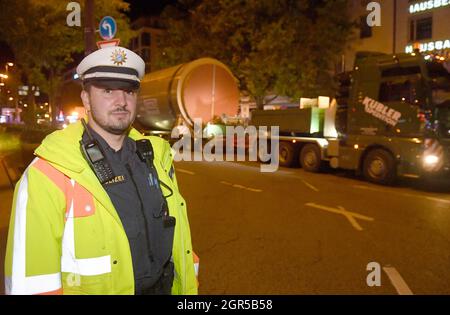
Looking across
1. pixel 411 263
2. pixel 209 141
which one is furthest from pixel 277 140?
pixel 411 263

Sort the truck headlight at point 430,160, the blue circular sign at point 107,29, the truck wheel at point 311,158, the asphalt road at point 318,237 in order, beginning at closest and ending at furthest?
the asphalt road at point 318,237 < the blue circular sign at point 107,29 < the truck headlight at point 430,160 < the truck wheel at point 311,158

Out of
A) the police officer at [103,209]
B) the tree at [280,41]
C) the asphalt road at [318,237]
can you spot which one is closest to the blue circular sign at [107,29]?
the asphalt road at [318,237]

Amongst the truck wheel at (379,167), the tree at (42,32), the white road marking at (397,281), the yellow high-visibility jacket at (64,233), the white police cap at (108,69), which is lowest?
the white road marking at (397,281)

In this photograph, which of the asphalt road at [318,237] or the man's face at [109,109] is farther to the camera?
the asphalt road at [318,237]

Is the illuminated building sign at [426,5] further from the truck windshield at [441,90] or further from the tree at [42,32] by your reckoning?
the tree at [42,32]

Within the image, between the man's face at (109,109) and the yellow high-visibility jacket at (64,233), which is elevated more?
the man's face at (109,109)

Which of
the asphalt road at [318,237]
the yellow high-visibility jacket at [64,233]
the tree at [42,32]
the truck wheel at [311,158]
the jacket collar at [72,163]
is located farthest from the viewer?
the tree at [42,32]

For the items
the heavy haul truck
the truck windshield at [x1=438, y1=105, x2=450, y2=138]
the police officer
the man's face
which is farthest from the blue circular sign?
the truck windshield at [x1=438, y1=105, x2=450, y2=138]

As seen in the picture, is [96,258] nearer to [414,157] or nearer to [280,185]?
[280,185]

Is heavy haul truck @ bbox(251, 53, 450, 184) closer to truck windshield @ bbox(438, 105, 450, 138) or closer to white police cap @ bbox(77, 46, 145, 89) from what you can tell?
truck windshield @ bbox(438, 105, 450, 138)

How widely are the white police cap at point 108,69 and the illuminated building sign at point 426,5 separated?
21.6m

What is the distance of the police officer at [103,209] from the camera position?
1.76m
